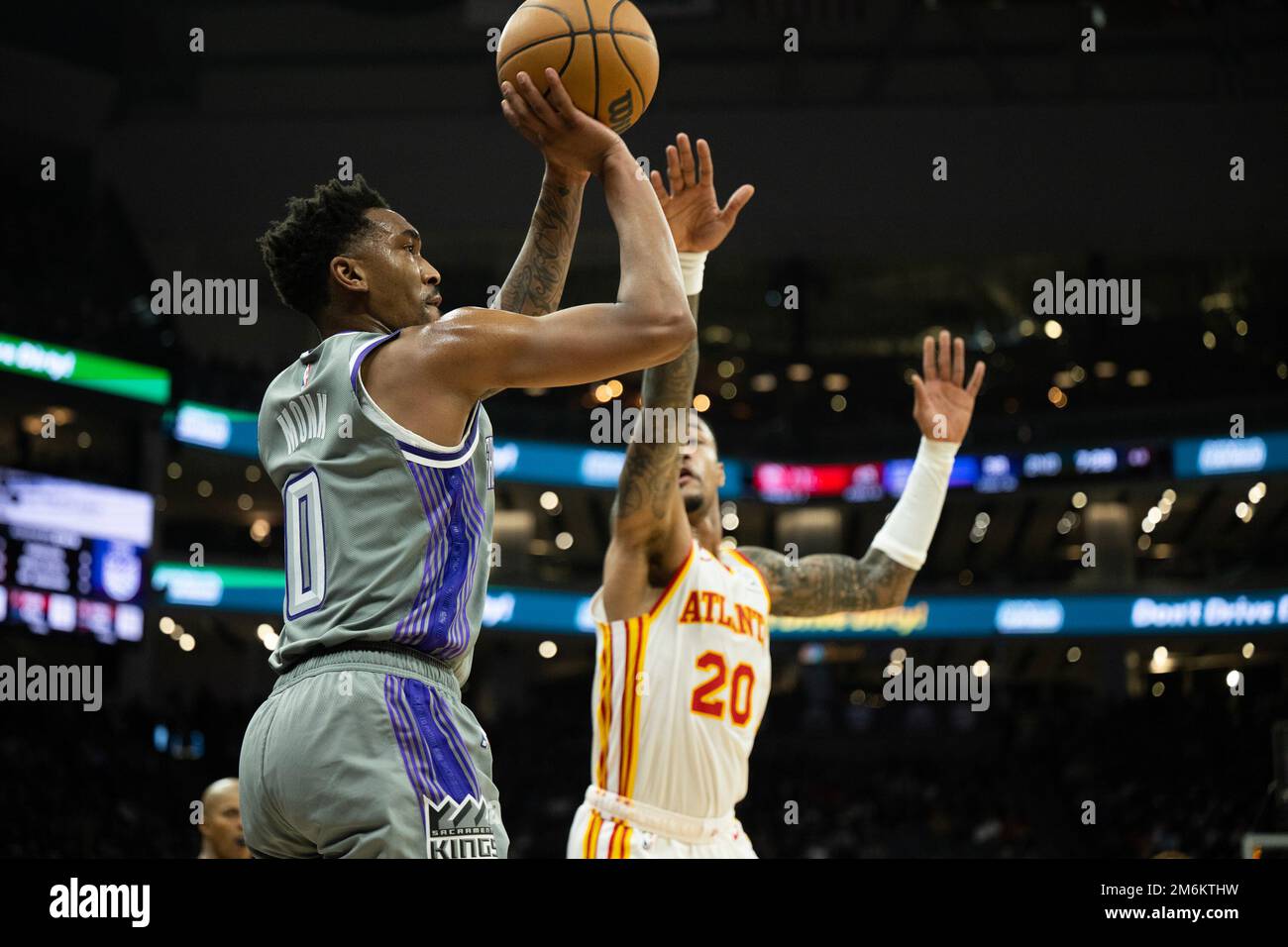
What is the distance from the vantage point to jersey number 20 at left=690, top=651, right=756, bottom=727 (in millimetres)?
4613

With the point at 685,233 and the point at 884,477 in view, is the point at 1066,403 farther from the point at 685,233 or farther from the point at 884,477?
the point at 685,233

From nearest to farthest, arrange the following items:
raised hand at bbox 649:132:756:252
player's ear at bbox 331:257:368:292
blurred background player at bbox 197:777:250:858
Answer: player's ear at bbox 331:257:368:292, raised hand at bbox 649:132:756:252, blurred background player at bbox 197:777:250:858

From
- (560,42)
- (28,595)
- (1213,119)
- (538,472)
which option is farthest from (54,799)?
(1213,119)

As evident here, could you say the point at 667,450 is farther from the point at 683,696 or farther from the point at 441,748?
the point at 441,748

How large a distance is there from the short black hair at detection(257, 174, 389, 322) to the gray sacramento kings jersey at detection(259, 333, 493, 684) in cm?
27

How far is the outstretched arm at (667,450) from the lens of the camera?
4289 millimetres

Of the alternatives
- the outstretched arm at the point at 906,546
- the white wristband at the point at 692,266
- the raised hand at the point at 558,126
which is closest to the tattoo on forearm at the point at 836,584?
the outstretched arm at the point at 906,546

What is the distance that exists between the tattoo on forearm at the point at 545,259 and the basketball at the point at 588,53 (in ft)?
0.74

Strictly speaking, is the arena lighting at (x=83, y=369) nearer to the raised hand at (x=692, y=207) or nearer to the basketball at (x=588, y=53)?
the raised hand at (x=692, y=207)

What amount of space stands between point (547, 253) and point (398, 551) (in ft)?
3.30

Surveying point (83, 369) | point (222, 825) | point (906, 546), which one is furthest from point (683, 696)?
point (83, 369)

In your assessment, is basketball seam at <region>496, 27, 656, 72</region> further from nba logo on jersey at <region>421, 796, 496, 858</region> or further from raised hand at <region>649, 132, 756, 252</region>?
nba logo on jersey at <region>421, 796, 496, 858</region>

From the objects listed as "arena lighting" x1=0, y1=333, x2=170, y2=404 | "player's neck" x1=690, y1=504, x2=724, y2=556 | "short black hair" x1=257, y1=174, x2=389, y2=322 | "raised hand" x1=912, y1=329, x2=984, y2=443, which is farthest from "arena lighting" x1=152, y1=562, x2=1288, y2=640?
"short black hair" x1=257, y1=174, x2=389, y2=322

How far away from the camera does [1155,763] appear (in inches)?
848
